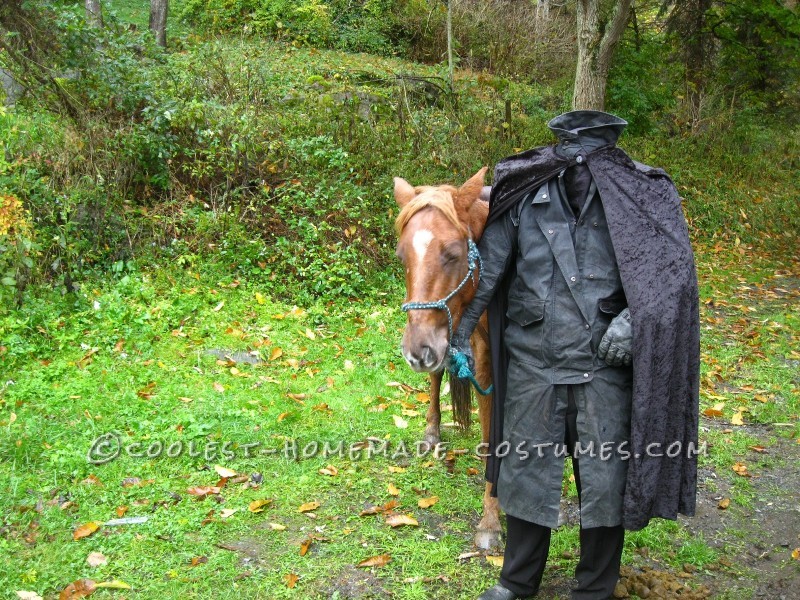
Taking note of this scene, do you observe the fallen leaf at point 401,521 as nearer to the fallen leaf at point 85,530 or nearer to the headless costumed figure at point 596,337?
the headless costumed figure at point 596,337

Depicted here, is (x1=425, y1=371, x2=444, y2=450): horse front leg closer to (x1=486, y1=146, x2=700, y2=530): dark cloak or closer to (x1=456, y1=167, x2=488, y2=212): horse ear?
(x1=456, y1=167, x2=488, y2=212): horse ear

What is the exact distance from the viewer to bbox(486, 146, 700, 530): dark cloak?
305 centimetres

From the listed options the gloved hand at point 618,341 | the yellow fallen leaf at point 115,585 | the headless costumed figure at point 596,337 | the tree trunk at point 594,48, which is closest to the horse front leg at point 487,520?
the headless costumed figure at point 596,337

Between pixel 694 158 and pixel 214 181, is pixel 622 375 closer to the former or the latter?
pixel 214 181

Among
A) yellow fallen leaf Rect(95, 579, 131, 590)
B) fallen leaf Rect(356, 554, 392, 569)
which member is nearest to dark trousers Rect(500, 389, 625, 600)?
fallen leaf Rect(356, 554, 392, 569)

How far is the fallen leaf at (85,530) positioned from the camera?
4059mm

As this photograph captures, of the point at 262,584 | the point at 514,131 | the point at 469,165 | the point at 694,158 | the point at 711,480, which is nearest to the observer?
the point at 262,584

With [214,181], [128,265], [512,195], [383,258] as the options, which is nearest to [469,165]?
[383,258]

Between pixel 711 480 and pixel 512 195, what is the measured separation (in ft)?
10.1

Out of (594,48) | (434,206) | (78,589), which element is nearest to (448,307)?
(434,206)

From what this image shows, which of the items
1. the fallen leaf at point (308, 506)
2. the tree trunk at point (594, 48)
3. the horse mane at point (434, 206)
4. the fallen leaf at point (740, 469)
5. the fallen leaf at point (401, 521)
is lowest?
the fallen leaf at point (740, 469)

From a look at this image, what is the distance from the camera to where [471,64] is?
1830cm

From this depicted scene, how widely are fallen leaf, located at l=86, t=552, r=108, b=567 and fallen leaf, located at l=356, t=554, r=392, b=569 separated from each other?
142 cm

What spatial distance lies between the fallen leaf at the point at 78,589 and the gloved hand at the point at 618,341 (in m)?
2.88
